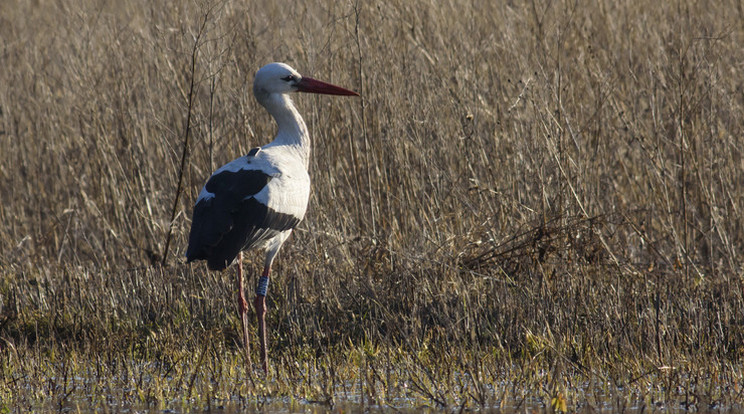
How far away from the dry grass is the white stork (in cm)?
39

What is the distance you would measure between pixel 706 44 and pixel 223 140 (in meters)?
3.20

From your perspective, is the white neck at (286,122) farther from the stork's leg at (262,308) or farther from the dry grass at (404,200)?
the stork's leg at (262,308)

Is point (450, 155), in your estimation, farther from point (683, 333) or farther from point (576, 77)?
point (683, 333)

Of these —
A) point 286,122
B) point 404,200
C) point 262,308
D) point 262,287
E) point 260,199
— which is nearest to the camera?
point 260,199

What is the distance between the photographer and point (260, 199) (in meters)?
4.66

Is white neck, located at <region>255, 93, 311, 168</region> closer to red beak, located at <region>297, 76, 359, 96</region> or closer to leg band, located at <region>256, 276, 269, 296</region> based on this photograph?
red beak, located at <region>297, 76, 359, 96</region>

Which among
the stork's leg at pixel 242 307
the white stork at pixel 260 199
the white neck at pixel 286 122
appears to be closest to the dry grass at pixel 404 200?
the stork's leg at pixel 242 307

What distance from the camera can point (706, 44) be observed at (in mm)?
5902

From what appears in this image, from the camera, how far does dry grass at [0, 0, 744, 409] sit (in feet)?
13.8

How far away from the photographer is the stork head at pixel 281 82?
5371 millimetres

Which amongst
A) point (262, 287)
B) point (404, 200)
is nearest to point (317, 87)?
point (404, 200)

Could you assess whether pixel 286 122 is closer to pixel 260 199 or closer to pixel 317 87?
pixel 317 87

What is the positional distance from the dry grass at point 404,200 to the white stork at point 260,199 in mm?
392

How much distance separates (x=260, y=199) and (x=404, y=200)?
1611mm
